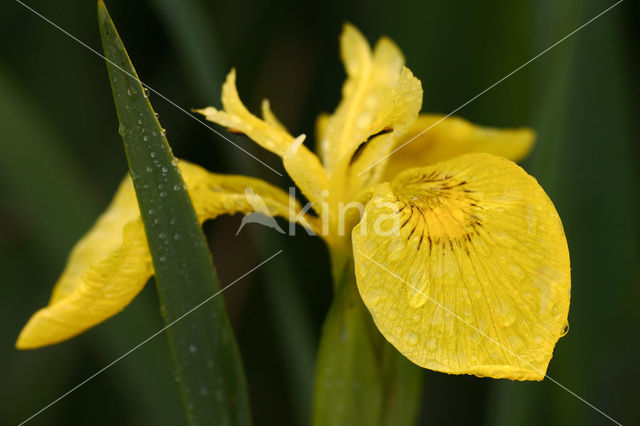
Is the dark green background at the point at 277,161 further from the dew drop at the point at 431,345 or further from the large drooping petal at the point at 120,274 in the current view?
the dew drop at the point at 431,345

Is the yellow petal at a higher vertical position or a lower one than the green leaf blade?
higher

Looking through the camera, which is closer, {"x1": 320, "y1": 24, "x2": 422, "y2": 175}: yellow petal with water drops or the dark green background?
{"x1": 320, "y1": 24, "x2": 422, "y2": 175}: yellow petal with water drops

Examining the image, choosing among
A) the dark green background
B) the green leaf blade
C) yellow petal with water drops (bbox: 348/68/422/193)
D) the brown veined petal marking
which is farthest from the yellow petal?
the green leaf blade

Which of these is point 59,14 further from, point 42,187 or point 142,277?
point 142,277

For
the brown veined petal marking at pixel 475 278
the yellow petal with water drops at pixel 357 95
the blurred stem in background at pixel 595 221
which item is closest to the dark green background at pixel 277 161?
the blurred stem in background at pixel 595 221

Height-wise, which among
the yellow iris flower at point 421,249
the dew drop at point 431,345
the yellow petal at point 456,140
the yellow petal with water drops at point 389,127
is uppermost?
the yellow petal at point 456,140

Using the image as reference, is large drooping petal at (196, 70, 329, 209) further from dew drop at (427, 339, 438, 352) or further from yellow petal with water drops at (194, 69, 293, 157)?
dew drop at (427, 339, 438, 352)
